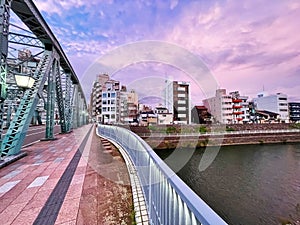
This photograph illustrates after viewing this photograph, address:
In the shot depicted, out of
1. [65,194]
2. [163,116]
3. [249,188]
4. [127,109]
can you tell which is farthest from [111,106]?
[65,194]

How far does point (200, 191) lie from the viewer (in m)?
9.17

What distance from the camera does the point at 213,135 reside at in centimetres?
2392

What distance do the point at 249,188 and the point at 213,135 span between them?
48.5 feet

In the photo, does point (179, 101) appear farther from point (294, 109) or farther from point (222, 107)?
point (294, 109)

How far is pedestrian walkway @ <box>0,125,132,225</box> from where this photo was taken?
201 cm

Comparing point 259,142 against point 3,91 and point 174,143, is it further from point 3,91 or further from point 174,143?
point 3,91

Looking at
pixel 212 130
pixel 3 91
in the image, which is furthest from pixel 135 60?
pixel 212 130

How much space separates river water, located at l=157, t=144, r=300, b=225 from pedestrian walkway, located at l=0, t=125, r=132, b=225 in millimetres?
6146

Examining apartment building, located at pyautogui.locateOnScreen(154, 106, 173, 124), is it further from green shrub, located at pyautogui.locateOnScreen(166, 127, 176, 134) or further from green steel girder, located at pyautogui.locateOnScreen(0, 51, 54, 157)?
green steel girder, located at pyautogui.locateOnScreen(0, 51, 54, 157)

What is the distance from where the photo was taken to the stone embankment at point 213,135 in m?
21.8

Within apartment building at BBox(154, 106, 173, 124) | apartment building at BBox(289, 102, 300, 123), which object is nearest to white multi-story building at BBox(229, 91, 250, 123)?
apartment building at BBox(154, 106, 173, 124)

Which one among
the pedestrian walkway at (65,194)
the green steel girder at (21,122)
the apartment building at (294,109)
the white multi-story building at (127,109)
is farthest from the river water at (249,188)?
the apartment building at (294,109)

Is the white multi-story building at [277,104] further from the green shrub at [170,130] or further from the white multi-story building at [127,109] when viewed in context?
the white multi-story building at [127,109]

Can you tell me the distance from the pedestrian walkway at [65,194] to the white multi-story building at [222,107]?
133 ft
